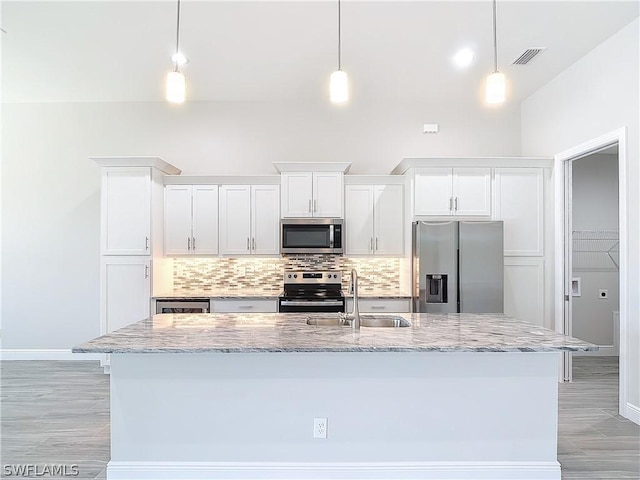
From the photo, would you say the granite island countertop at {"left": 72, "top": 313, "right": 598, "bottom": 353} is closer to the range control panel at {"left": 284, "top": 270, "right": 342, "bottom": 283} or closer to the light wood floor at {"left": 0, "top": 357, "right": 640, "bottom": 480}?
the light wood floor at {"left": 0, "top": 357, "right": 640, "bottom": 480}

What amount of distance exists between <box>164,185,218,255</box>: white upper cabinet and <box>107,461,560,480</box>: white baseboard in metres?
2.77

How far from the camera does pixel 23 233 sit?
17.9 ft

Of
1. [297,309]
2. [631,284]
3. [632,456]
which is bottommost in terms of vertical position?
[632,456]

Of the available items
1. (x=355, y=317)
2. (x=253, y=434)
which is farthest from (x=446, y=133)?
(x=253, y=434)

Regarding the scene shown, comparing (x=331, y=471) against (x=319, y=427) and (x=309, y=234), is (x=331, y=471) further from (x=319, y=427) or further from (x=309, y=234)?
(x=309, y=234)

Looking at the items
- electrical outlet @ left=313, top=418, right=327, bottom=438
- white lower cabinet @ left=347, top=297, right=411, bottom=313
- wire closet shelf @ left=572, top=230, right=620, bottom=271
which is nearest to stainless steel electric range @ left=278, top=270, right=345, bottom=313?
white lower cabinet @ left=347, top=297, right=411, bottom=313

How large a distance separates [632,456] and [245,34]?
425cm

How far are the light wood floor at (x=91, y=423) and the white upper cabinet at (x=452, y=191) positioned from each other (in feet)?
6.66

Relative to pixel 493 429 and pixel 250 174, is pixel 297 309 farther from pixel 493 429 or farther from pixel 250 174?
pixel 493 429

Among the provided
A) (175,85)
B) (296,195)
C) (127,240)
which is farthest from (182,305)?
(175,85)

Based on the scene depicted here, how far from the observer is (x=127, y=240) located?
4.79 meters

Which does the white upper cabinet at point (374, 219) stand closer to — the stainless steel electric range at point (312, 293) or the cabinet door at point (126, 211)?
the stainless steel electric range at point (312, 293)

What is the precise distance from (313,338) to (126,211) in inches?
126

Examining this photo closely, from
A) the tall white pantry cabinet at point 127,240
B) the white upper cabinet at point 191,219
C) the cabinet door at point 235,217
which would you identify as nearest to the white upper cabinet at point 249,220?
the cabinet door at point 235,217
